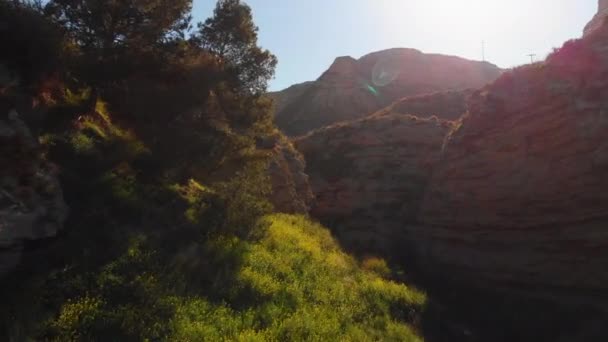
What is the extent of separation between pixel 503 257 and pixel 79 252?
1783cm

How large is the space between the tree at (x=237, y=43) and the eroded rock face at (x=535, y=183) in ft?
37.6

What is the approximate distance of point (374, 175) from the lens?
109 ft

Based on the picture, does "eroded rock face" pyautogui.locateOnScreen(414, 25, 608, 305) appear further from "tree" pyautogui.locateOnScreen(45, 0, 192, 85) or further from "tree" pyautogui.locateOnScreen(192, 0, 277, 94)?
"tree" pyautogui.locateOnScreen(45, 0, 192, 85)

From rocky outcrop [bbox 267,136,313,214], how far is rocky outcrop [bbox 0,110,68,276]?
14098mm

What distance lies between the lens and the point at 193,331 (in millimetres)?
9961

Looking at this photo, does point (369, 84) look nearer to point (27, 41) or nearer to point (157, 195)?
point (157, 195)

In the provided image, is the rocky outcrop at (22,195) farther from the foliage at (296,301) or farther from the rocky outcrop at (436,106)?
the rocky outcrop at (436,106)

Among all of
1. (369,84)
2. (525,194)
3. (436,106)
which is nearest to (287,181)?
(525,194)

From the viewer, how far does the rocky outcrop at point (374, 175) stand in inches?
1196

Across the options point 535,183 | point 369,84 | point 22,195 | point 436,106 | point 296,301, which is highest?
point 369,84

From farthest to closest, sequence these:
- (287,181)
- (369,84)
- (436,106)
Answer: (369,84) → (436,106) → (287,181)

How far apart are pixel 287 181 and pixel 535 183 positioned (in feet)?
42.5

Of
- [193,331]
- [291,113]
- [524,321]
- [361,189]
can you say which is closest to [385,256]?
[361,189]

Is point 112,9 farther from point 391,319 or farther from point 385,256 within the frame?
point 385,256
